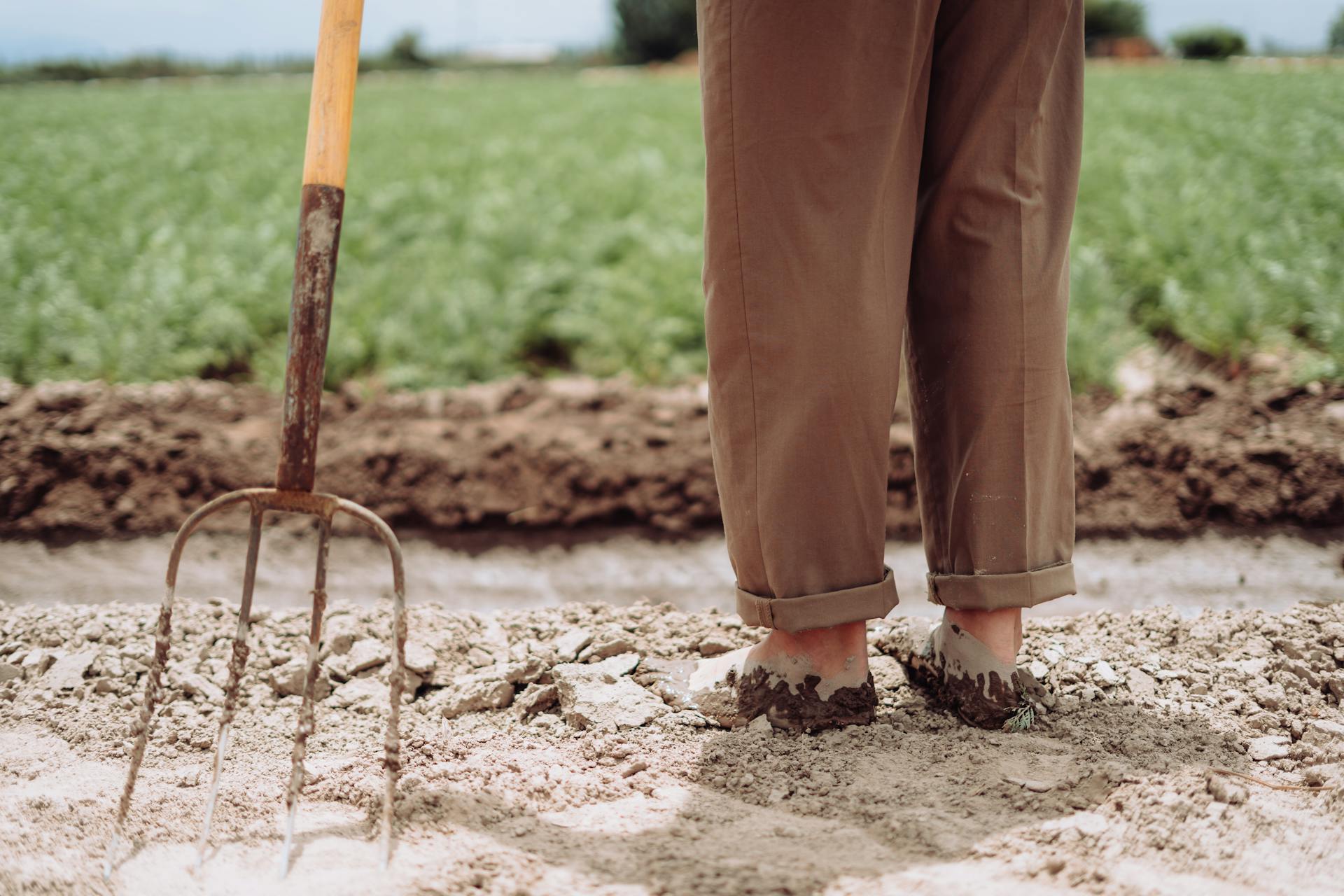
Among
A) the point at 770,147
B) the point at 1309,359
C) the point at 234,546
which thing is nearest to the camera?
the point at 770,147

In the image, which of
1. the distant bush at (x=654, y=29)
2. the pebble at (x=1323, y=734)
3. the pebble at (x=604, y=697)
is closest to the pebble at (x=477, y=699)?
the pebble at (x=604, y=697)

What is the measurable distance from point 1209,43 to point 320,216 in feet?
99.0

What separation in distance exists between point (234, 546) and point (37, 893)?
7.34ft

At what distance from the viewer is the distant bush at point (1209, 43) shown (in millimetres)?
23656

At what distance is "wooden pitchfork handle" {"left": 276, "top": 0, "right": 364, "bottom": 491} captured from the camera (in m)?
1.51

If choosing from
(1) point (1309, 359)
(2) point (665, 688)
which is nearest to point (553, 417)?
(2) point (665, 688)

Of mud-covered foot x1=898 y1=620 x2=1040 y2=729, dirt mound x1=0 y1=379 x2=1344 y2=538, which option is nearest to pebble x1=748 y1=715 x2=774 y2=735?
mud-covered foot x1=898 y1=620 x2=1040 y2=729

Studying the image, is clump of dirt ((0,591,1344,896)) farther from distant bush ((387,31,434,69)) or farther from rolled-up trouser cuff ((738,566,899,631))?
distant bush ((387,31,434,69))

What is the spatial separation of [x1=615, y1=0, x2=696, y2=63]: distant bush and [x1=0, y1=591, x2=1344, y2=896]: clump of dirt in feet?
141

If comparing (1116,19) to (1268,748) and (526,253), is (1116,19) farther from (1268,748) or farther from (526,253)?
(1268,748)

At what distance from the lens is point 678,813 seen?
149 centimetres

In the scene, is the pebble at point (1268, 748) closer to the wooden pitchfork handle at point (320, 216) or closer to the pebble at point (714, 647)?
the pebble at point (714, 647)

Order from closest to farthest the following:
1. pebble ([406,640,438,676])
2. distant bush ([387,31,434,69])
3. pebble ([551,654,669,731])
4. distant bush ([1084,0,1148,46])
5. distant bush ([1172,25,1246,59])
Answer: pebble ([551,654,669,731]) < pebble ([406,640,438,676]) < distant bush ([1172,25,1246,59]) < distant bush ([1084,0,1148,46]) < distant bush ([387,31,434,69])

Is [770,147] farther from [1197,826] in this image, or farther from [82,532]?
[82,532]
